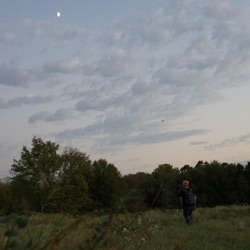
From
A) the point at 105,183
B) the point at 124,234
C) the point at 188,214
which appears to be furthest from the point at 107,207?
the point at 105,183

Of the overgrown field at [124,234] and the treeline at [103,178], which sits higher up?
the treeline at [103,178]

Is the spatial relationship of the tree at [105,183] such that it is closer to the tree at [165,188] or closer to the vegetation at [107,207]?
the vegetation at [107,207]

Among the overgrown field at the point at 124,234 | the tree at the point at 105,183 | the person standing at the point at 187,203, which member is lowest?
the overgrown field at the point at 124,234

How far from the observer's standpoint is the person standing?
1886 cm

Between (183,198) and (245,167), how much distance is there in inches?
2689

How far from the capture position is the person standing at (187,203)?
18859mm

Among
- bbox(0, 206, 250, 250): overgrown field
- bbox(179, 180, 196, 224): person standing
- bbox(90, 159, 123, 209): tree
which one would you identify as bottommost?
bbox(0, 206, 250, 250): overgrown field

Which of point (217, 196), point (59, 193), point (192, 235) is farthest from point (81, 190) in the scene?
point (59, 193)

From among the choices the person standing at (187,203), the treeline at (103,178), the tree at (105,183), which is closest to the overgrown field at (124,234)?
the person standing at (187,203)

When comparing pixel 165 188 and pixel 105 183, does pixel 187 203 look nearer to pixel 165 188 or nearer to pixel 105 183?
pixel 165 188

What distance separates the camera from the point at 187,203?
63.0 feet

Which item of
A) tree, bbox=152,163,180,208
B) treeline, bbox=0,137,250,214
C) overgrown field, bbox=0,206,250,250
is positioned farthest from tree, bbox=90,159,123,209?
overgrown field, bbox=0,206,250,250

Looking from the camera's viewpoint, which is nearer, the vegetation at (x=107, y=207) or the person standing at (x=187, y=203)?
the vegetation at (x=107, y=207)

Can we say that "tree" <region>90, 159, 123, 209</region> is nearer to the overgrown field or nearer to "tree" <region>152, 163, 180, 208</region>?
"tree" <region>152, 163, 180, 208</region>
